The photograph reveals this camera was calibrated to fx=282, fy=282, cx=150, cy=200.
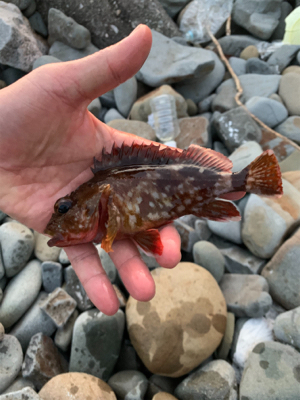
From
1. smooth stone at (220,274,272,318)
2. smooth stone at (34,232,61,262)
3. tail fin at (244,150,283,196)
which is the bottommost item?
smooth stone at (220,274,272,318)

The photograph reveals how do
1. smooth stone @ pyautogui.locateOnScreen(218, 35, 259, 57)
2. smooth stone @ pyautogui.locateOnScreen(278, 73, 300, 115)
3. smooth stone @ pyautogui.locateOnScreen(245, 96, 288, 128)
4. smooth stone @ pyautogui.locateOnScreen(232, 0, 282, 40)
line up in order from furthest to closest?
smooth stone @ pyautogui.locateOnScreen(232, 0, 282, 40), smooth stone @ pyautogui.locateOnScreen(218, 35, 259, 57), smooth stone @ pyautogui.locateOnScreen(278, 73, 300, 115), smooth stone @ pyautogui.locateOnScreen(245, 96, 288, 128)

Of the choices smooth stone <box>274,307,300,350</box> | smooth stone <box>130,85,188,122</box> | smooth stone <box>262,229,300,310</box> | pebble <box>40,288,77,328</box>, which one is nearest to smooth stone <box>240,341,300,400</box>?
smooth stone <box>274,307,300,350</box>

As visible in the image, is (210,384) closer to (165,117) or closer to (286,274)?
(286,274)

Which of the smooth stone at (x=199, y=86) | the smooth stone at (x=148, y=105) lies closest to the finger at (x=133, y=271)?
the smooth stone at (x=148, y=105)

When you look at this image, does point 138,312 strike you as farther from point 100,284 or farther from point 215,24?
point 215,24

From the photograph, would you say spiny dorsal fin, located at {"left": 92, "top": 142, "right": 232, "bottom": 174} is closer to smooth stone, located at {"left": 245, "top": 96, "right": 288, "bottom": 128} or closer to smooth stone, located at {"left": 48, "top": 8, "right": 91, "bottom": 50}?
smooth stone, located at {"left": 245, "top": 96, "right": 288, "bottom": 128}

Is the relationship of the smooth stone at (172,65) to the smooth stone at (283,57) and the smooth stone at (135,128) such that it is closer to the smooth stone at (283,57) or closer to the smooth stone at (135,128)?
the smooth stone at (135,128)

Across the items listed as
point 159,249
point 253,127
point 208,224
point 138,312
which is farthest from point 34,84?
point 253,127
